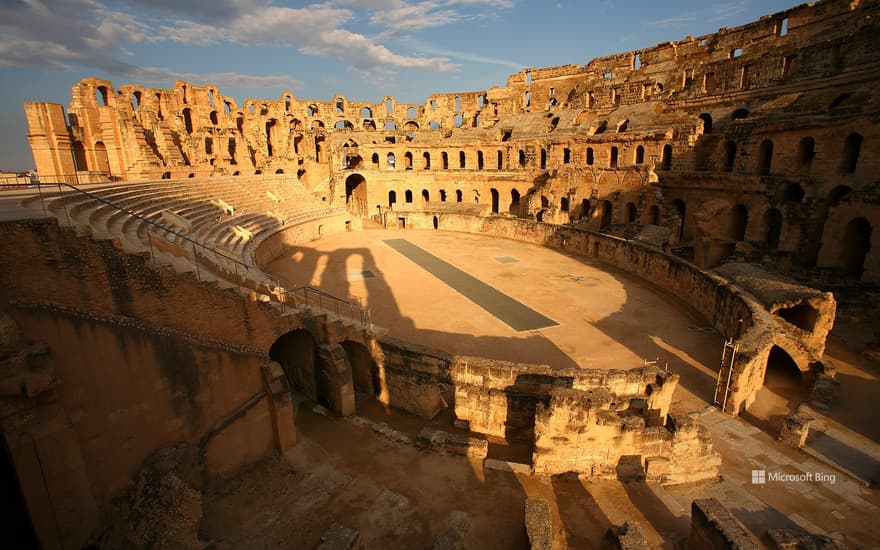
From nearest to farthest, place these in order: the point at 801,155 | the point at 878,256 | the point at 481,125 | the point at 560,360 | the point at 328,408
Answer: the point at 328,408, the point at 560,360, the point at 878,256, the point at 801,155, the point at 481,125

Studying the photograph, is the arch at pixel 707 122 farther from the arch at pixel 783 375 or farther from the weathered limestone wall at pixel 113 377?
the weathered limestone wall at pixel 113 377

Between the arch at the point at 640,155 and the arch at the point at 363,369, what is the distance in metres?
21.6

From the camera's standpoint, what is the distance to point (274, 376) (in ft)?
28.3

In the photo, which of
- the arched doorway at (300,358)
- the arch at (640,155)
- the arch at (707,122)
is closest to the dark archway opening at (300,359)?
the arched doorway at (300,358)

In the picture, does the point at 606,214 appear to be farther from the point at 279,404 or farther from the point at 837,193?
the point at 279,404

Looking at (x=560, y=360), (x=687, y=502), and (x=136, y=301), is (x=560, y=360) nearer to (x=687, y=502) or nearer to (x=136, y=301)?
(x=687, y=502)

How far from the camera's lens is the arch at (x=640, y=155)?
2548 cm

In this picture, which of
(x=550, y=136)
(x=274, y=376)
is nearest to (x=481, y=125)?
(x=550, y=136)

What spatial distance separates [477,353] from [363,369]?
3.19 meters

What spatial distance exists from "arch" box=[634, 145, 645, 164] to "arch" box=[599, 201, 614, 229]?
9.75 feet

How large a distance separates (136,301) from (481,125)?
3794 centimetres

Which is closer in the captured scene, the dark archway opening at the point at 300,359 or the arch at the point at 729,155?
the dark archway opening at the point at 300,359

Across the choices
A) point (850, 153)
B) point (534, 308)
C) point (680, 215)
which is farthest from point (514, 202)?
point (850, 153)

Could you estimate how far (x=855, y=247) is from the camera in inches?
649
